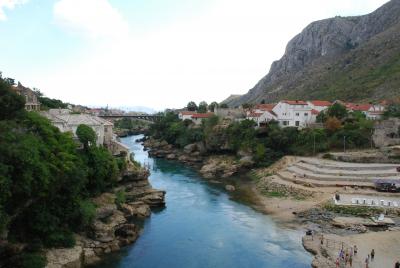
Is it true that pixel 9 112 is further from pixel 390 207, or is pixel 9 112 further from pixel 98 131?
pixel 390 207

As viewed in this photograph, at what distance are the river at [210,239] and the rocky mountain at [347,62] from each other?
7193cm

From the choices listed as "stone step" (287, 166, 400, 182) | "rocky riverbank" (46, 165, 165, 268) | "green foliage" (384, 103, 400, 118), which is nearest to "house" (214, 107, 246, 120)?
"green foliage" (384, 103, 400, 118)

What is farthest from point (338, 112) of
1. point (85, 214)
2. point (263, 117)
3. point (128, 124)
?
point (128, 124)

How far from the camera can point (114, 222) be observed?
38531 mm

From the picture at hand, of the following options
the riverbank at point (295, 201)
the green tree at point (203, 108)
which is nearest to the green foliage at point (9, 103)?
the riverbank at point (295, 201)

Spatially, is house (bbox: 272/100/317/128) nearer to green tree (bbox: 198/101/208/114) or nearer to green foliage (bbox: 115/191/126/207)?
green foliage (bbox: 115/191/126/207)

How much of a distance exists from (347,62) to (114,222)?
5108 inches

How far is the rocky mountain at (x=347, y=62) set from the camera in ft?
387

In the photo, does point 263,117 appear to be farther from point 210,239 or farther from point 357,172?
point 210,239

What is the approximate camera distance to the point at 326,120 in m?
76.1

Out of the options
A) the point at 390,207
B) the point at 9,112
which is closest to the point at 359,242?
the point at 390,207

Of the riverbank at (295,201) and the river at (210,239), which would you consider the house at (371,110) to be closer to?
the riverbank at (295,201)

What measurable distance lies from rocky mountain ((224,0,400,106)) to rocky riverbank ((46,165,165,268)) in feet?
251

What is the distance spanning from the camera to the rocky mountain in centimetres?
11781
